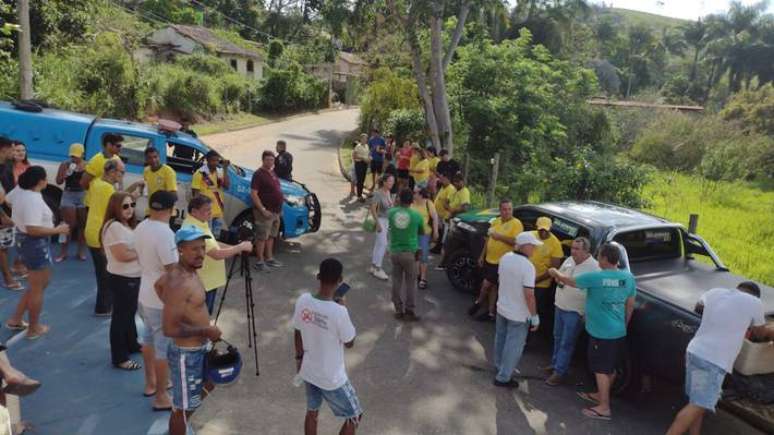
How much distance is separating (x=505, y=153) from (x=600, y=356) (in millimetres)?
12308

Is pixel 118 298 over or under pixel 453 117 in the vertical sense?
under

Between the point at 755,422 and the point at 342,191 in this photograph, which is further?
the point at 342,191

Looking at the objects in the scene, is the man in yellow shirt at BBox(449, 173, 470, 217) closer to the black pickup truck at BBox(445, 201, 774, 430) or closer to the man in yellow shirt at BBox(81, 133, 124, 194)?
the black pickup truck at BBox(445, 201, 774, 430)

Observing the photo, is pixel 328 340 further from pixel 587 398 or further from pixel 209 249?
pixel 587 398

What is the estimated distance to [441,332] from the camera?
283 inches

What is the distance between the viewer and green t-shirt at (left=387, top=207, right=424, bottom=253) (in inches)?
277

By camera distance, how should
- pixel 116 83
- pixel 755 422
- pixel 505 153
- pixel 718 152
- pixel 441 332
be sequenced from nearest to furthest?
pixel 755 422
pixel 441 332
pixel 505 153
pixel 116 83
pixel 718 152

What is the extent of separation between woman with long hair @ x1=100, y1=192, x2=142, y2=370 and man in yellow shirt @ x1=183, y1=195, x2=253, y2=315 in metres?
0.52

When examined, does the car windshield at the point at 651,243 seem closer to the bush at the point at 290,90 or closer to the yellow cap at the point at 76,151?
the yellow cap at the point at 76,151

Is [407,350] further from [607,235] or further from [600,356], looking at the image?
[607,235]

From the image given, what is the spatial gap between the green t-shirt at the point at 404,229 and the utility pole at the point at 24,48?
8.24m

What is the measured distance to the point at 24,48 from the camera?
36.3ft

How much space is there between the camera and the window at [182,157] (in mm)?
9227

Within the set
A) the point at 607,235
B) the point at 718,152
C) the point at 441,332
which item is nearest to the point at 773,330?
the point at 607,235
